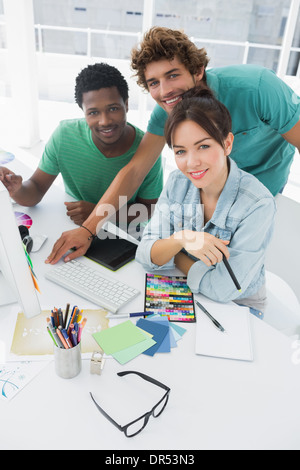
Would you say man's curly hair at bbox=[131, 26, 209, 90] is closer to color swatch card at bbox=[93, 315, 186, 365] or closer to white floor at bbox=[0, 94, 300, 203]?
color swatch card at bbox=[93, 315, 186, 365]

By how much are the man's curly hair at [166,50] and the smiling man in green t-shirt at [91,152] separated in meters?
0.22

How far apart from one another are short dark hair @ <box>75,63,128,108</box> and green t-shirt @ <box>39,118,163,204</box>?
0.15 metres

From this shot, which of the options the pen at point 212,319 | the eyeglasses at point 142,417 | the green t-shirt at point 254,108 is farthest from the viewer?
the green t-shirt at point 254,108

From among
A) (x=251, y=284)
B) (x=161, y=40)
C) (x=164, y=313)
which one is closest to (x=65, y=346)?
(x=164, y=313)

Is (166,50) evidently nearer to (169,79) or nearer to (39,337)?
(169,79)

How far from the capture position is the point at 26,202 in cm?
161

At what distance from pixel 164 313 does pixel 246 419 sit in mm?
363

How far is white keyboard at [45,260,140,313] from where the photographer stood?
42.3 inches

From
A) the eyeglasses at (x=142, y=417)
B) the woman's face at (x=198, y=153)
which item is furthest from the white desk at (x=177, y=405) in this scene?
the woman's face at (x=198, y=153)

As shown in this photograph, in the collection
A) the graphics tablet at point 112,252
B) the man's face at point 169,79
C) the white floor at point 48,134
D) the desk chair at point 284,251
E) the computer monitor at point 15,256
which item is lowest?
the white floor at point 48,134

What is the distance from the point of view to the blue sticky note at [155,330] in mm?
926

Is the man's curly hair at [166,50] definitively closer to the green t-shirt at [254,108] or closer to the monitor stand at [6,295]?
the green t-shirt at [254,108]

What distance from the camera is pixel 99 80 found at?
152cm

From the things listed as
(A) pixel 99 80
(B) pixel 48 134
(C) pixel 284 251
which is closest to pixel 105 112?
(A) pixel 99 80
